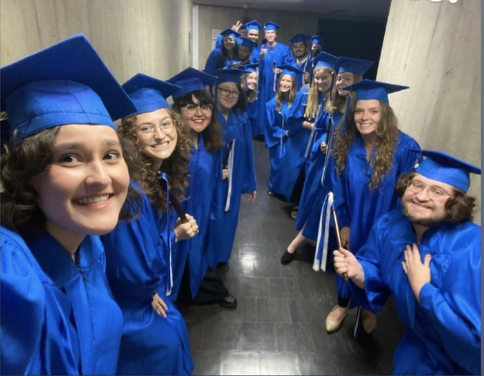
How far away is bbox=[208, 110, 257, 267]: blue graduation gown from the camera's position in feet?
8.68

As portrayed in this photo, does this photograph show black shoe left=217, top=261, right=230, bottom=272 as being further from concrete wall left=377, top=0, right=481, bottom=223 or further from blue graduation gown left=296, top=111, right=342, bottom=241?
concrete wall left=377, top=0, right=481, bottom=223

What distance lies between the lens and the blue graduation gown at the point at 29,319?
634 mm

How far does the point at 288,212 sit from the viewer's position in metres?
4.20

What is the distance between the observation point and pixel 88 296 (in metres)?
0.96

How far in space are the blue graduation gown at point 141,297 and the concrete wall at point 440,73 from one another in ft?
5.92

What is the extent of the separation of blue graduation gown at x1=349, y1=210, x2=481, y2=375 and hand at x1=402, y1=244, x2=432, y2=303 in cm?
3

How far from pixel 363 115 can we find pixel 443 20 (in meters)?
0.90

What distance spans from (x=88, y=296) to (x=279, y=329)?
175 centimetres

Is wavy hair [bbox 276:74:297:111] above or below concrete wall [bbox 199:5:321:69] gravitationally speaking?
below

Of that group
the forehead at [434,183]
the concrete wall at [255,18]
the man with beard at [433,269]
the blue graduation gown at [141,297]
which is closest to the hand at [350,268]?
the man with beard at [433,269]

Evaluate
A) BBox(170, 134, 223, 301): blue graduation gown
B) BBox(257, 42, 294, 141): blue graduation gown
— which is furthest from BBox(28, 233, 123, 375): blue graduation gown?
BBox(257, 42, 294, 141): blue graduation gown

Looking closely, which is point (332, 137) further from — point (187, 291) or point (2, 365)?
point (2, 365)

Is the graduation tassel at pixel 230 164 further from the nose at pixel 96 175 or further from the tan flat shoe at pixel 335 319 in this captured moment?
the nose at pixel 96 175

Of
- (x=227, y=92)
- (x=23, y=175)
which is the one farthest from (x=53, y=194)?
(x=227, y=92)
